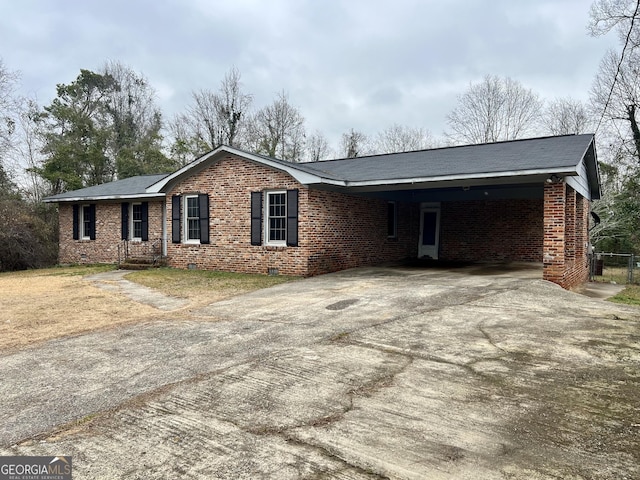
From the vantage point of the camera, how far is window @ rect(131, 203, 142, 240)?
17.5m

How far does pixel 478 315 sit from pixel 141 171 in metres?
28.0

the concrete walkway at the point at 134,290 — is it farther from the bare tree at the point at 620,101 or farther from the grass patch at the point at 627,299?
the bare tree at the point at 620,101

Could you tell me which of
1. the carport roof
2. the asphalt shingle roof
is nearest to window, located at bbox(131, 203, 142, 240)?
the carport roof

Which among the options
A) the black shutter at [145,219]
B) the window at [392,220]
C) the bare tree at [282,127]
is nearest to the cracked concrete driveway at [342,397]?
the window at [392,220]

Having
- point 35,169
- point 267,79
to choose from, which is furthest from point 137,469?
point 267,79

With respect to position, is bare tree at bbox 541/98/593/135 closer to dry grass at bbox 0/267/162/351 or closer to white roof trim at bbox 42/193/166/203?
white roof trim at bbox 42/193/166/203

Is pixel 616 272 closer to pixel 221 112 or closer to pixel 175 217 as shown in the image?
pixel 175 217

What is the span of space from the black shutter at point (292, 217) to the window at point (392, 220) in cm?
446

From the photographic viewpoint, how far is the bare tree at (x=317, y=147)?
36125 millimetres

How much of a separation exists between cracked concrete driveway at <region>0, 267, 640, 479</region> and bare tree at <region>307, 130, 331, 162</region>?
99.8ft

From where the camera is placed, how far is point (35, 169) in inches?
1046

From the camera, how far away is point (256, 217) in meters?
12.9

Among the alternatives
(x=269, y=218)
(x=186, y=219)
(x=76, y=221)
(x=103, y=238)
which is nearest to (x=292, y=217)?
(x=269, y=218)

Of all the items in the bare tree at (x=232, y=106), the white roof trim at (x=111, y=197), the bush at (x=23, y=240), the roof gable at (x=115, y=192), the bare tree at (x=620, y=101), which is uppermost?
the bare tree at (x=232, y=106)
